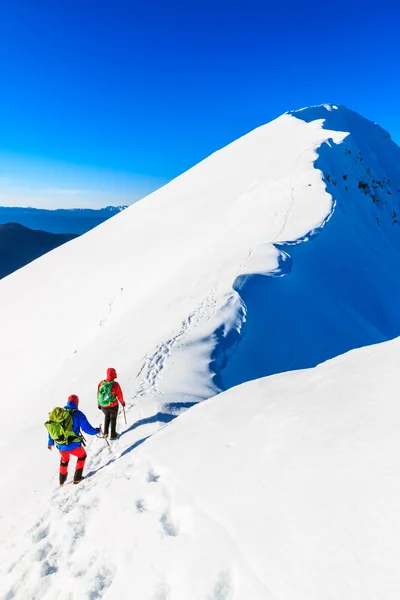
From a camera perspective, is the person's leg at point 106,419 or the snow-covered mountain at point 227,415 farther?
the person's leg at point 106,419

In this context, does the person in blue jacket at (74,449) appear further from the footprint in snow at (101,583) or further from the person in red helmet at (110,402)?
the footprint in snow at (101,583)

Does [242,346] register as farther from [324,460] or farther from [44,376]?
[44,376]

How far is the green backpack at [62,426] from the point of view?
6.86 metres

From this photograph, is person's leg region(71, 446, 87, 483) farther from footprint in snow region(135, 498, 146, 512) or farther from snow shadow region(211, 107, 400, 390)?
snow shadow region(211, 107, 400, 390)

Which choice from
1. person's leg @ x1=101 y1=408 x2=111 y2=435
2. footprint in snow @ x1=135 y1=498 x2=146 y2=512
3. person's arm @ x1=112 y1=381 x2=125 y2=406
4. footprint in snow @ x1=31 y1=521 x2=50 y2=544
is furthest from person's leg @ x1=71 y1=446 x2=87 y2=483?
footprint in snow @ x1=135 y1=498 x2=146 y2=512

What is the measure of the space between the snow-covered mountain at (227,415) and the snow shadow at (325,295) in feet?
0.26

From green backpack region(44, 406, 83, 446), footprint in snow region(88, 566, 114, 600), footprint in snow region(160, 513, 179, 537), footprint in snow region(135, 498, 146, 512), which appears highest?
green backpack region(44, 406, 83, 446)

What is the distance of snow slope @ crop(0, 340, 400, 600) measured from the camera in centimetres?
317

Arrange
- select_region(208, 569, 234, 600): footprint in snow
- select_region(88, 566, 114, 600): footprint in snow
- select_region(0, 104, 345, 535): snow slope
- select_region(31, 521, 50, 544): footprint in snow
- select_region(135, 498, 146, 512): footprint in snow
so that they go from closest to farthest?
select_region(208, 569, 234, 600): footprint in snow < select_region(88, 566, 114, 600): footprint in snow < select_region(135, 498, 146, 512): footprint in snow < select_region(31, 521, 50, 544): footprint in snow < select_region(0, 104, 345, 535): snow slope

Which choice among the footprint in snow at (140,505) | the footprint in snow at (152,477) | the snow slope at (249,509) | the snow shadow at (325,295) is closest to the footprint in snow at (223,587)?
the snow slope at (249,509)

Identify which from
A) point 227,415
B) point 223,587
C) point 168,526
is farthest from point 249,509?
point 227,415

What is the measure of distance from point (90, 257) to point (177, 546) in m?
33.0

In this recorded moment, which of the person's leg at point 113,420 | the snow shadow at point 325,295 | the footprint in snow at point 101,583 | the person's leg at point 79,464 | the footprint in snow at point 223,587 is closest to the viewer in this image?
the footprint in snow at point 223,587

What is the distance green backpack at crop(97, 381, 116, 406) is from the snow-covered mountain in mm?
676
